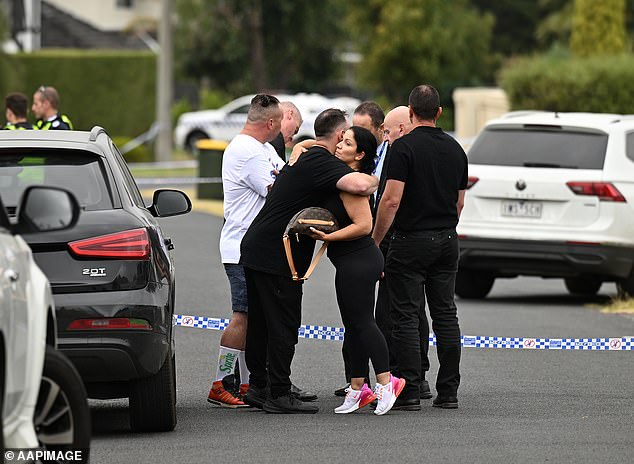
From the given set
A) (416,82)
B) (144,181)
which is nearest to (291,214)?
(144,181)

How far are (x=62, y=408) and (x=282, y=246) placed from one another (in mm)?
3027

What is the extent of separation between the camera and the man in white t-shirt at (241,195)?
9828 millimetres

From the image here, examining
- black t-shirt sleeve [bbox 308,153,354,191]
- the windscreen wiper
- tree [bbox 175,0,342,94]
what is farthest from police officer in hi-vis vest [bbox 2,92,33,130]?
tree [bbox 175,0,342,94]

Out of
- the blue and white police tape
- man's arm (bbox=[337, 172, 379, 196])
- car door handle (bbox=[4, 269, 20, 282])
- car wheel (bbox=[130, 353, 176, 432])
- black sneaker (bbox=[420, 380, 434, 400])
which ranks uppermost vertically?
car door handle (bbox=[4, 269, 20, 282])

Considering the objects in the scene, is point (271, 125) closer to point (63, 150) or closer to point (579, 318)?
point (63, 150)

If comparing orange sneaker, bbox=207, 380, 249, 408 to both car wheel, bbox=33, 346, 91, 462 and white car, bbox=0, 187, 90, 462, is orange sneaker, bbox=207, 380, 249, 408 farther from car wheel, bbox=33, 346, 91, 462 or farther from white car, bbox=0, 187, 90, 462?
car wheel, bbox=33, 346, 91, 462

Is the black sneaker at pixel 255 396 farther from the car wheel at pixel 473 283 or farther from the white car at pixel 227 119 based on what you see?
the white car at pixel 227 119

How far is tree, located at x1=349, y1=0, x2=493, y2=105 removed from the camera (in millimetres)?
56406

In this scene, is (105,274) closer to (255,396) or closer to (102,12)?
(255,396)

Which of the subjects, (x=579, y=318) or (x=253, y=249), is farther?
(x=579, y=318)

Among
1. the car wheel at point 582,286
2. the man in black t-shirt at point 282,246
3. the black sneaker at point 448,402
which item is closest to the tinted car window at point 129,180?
the man in black t-shirt at point 282,246

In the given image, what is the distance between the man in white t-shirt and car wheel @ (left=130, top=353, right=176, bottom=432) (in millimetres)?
1296

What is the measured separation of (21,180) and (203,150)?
2203 centimetres

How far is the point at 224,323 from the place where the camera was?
483 inches
